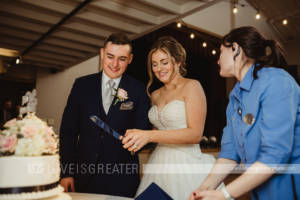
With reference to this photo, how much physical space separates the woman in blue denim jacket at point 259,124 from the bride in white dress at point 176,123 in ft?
2.78

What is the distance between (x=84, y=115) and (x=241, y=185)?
50.3 inches

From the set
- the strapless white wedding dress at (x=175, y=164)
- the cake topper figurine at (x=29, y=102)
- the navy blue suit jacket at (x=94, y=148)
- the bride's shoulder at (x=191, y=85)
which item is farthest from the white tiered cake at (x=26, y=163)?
the bride's shoulder at (x=191, y=85)

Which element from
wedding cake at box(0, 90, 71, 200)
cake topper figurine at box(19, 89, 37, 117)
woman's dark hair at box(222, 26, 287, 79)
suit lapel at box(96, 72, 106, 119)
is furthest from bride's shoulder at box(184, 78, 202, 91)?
wedding cake at box(0, 90, 71, 200)

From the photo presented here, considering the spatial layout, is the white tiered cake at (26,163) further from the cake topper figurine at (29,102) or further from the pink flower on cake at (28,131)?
the cake topper figurine at (29,102)

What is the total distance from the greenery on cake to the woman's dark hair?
3.15 ft

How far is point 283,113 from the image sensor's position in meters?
0.98

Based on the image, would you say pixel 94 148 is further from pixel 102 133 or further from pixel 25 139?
pixel 25 139

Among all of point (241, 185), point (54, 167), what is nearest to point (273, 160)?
point (241, 185)

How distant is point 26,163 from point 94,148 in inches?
33.2

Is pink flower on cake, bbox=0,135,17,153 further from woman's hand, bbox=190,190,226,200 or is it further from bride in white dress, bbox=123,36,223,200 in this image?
bride in white dress, bbox=123,36,223,200

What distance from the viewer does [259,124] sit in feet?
3.51

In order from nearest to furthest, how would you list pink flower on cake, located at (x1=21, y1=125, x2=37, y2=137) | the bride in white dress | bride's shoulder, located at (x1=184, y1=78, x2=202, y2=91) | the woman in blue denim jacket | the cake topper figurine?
the woman in blue denim jacket → pink flower on cake, located at (x1=21, y1=125, x2=37, y2=137) → the cake topper figurine → the bride in white dress → bride's shoulder, located at (x1=184, y1=78, x2=202, y2=91)

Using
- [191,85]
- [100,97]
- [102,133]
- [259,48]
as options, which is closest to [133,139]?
[102,133]

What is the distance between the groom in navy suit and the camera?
1884mm
